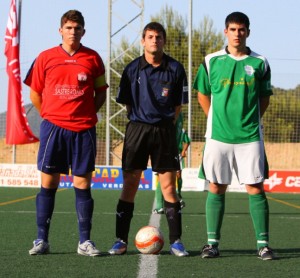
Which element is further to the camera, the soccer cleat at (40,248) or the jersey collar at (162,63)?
the jersey collar at (162,63)

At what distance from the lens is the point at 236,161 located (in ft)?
24.1

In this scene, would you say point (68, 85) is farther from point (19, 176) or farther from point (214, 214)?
point (19, 176)

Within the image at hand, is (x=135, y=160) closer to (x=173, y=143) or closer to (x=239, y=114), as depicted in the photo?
(x=173, y=143)

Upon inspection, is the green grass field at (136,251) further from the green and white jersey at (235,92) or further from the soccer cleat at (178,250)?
the green and white jersey at (235,92)

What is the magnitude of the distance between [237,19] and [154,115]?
42.0 inches

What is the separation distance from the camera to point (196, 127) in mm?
26891

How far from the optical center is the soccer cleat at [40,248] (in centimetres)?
723

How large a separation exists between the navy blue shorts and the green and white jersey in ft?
3.42

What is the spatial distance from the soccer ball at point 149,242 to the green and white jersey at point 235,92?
37.9 inches

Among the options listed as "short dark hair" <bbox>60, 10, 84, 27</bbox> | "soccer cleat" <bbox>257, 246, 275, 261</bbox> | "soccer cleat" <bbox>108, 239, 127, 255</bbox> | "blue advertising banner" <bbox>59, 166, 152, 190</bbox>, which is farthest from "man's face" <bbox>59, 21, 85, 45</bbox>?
"blue advertising banner" <bbox>59, 166, 152, 190</bbox>

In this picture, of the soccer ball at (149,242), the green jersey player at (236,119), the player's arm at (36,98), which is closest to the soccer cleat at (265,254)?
the green jersey player at (236,119)

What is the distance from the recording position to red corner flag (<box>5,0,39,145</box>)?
23609 mm

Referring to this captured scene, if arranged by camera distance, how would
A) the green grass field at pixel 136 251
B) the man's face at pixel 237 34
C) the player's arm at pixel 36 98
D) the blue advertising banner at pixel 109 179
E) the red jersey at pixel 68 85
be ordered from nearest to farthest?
the green grass field at pixel 136 251, the man's face at pixel 237 34, the red jersey at pixel 68 85, the player's arm at pixel 36 98, the blue advertising banner at pixel 109 179

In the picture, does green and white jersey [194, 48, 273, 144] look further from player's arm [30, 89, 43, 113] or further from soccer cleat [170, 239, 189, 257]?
player's arm [30, 89, 43, 113]
